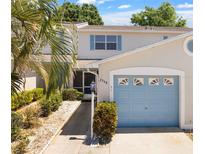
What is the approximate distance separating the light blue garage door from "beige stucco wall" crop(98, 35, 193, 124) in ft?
1.88

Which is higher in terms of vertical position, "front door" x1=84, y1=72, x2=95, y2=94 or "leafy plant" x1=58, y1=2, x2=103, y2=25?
"leafy plant" x1=58, y1=2, x2=103, y2=25

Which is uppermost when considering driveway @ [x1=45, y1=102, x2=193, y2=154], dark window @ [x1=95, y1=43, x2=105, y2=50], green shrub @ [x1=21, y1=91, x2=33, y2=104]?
dark window @ [x1=95, y1=43, x2=105, y2=50]

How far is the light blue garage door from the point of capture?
48.3ft

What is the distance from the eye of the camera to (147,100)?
1481 centimetres

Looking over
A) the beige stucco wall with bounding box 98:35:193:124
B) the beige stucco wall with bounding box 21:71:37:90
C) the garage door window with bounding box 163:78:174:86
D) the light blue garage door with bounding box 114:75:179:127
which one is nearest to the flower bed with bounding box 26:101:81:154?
the beige stucco wall with bounding box 98:35:193:124

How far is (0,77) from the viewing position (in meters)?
2.03

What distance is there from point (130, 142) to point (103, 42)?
14135 mm

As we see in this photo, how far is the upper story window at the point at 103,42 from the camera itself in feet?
80.7

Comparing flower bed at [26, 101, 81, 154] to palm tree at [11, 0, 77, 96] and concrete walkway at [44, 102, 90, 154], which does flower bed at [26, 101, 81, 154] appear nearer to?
concrete walkway at [44, 102, 90, 154]

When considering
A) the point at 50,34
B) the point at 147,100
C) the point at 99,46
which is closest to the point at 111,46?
the point at 99,46

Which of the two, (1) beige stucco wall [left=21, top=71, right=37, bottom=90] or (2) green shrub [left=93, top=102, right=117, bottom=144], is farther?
(1) beige stucco wall [left=21, top=71, right=37, bottom=90]

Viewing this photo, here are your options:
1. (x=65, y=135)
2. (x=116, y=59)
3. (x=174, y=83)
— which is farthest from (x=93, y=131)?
(x=174, y=83)

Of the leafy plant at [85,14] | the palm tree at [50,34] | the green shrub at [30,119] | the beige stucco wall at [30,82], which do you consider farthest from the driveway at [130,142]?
the leafy plant at [85,14]
